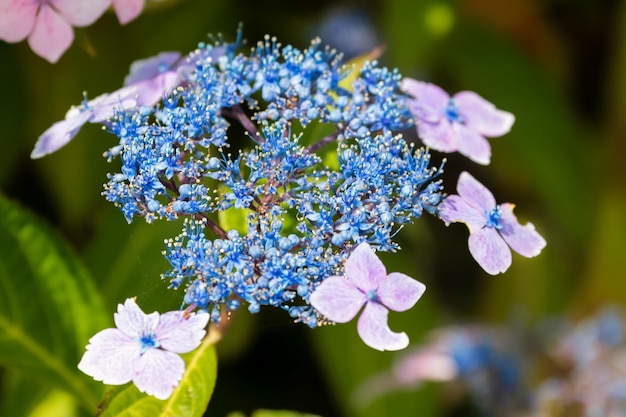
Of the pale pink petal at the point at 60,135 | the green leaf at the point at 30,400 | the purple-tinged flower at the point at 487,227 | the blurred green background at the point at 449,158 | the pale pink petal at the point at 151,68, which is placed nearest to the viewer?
the purple-tinged flower at the point at 487,227

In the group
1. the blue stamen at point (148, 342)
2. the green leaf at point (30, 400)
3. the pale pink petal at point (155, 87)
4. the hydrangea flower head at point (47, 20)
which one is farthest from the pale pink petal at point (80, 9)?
the green leaf at point (30, 400)

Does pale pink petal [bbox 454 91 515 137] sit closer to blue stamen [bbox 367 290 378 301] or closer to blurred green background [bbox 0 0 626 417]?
blue stamen [bbox 367 290 378 301]

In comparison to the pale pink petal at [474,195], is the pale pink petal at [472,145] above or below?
above

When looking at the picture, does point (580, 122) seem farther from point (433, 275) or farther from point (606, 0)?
point (433, 275)

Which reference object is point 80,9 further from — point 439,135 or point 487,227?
point 487,227

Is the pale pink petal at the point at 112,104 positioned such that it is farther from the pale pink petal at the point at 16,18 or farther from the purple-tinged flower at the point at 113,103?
the pale pink petal at the point at 16,18

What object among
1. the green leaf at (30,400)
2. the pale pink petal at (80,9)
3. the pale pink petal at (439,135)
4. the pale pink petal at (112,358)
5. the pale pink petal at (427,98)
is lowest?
the green leaf at (30,400)

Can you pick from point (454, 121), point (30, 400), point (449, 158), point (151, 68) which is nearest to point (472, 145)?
point (454, 121)
